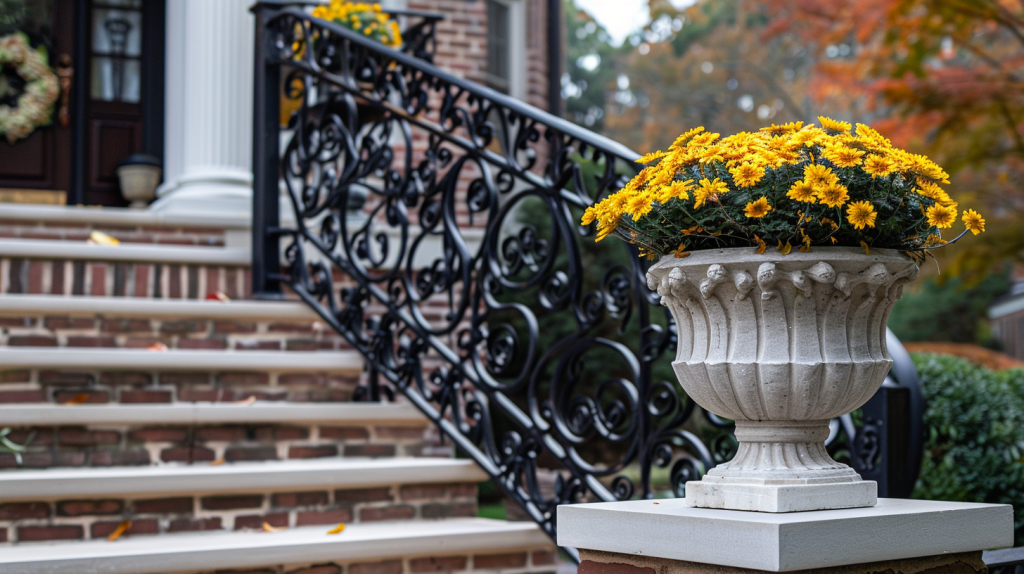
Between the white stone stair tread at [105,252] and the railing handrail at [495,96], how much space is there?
3.30 feet

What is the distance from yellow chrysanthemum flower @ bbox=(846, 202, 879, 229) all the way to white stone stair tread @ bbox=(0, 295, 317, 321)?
8.84ft

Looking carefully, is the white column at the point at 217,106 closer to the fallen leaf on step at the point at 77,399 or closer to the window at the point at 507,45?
the fallen leaf on step at the point at 77,399

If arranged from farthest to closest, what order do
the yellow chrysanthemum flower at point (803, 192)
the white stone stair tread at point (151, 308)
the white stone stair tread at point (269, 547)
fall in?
1. the white stone stair tread at point (151, 308)
2. the white stone stair tread at point (269, 547)
3. the yellow chrysanthemum flower at point (803, 192)

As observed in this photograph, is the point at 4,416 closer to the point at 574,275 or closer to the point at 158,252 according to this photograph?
the point at 158,252

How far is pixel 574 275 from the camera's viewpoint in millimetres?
3043

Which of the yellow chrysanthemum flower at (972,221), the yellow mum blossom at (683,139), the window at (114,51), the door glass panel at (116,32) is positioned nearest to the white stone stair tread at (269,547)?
the yellow mum blossom at (683,139)

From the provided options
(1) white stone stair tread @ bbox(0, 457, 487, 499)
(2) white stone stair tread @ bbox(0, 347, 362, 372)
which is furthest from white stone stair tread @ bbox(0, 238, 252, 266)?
(1) white stone stair tread @ bbox(0, 457, 487, 499)

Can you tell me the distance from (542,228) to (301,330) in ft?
7.83

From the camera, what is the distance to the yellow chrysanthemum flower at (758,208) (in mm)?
1685

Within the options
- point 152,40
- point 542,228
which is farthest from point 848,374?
point 152,40

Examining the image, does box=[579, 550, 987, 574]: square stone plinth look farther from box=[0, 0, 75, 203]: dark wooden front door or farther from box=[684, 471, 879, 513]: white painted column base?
box=[0, 0, 75, 203]: dark wooden front door

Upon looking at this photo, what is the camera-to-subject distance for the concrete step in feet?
10.9

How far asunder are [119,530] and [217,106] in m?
2.99

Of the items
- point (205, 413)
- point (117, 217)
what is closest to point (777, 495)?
point (205, 413)
